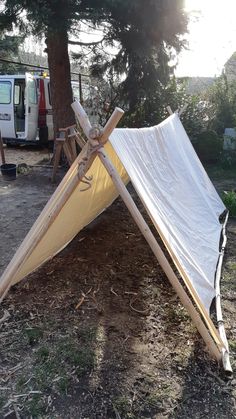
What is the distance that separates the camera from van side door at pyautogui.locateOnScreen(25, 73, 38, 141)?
401 inches

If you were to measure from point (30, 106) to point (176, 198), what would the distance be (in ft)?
25.0

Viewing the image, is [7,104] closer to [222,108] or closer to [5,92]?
[5,92]

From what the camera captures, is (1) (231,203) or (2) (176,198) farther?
(1) (231,203)

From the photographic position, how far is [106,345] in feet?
8.81

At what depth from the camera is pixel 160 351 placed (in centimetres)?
265

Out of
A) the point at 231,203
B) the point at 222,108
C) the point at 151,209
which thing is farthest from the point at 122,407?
the point at 222,108

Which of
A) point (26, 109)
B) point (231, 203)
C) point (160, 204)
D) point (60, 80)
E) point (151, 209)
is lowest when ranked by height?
point (231, 203)

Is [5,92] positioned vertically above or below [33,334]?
above

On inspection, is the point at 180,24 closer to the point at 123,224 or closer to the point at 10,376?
the point at 123,224

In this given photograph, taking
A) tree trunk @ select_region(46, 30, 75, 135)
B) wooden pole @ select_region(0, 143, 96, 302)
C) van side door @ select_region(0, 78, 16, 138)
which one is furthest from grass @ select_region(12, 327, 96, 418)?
van side door @ select_region(0, 78, 16, 138)

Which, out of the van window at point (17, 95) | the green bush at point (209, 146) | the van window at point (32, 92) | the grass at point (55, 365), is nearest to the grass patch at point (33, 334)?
the grass at point (55, 365)

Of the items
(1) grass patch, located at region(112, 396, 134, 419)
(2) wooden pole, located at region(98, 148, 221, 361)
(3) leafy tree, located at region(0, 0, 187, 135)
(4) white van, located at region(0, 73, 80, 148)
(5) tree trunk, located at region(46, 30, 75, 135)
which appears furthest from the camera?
(4) white van, located at region(0, 73, 80, 148)

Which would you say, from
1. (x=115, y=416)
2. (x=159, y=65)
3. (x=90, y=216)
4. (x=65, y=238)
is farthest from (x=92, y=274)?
(x=159, y=65)

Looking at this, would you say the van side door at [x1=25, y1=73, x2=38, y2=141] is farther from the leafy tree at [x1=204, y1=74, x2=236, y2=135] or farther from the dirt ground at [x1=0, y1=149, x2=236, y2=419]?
the dirt ground at [x1=0, y1=149, x2=236, y2=419]
